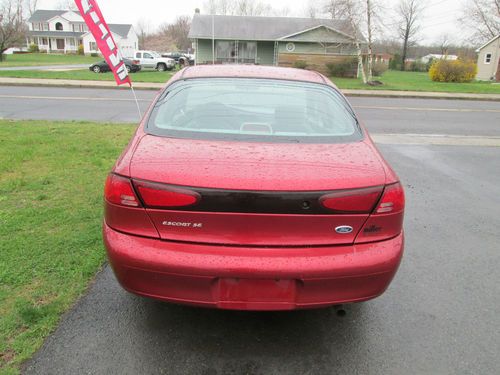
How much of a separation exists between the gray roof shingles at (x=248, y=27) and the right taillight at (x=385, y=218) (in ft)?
124

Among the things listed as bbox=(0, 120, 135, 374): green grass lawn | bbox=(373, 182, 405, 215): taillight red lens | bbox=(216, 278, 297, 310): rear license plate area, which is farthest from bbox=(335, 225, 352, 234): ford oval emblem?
bbox=(0, 120, 135, 374): green grass lawn

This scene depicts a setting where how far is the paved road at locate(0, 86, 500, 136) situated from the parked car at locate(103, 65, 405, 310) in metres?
8.67

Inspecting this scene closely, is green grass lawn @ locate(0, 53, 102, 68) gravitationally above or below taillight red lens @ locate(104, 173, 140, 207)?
above

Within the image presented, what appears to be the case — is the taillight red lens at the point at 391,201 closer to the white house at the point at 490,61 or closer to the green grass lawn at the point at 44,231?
the green grass lawn at the point at 44,231

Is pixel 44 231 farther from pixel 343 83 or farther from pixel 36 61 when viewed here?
pixel 36 61

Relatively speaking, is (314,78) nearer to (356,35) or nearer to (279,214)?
(279,214)

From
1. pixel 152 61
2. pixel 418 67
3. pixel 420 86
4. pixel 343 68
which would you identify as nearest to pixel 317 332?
pixel 420 86

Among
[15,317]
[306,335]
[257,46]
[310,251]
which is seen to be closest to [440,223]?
[306,335]

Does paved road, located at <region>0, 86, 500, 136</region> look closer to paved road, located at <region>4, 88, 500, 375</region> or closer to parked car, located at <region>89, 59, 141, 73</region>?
paved road, located at <region>4, 88, 500, 375</region>

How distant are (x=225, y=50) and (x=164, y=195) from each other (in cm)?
3973

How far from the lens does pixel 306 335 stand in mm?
2664

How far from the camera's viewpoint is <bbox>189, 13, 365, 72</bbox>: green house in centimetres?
3597

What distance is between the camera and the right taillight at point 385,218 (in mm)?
2275

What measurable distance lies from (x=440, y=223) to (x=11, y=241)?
4150 millimetres
